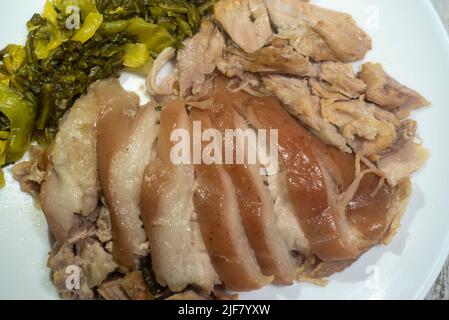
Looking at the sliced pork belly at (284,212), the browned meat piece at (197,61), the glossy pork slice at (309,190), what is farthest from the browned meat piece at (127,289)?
the browned meat piece at (197,61)

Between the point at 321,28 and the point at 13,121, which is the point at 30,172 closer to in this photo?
the point at 13,121

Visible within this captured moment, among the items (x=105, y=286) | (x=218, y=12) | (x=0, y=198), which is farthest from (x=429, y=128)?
(x=0, y=198)

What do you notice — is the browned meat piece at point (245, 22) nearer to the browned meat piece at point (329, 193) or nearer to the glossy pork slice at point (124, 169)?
the browned meat piece at point (329, 193)

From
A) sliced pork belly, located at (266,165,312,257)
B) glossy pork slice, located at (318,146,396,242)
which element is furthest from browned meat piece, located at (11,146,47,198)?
glossy pork slice, located at (318,146,396,242)

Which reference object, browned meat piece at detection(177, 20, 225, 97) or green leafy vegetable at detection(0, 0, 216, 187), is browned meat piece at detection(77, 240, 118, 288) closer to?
green leafy vegetable at detection(0, 0, 216, 187)

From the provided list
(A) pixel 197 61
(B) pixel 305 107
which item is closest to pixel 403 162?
(B) pixel 305 107
